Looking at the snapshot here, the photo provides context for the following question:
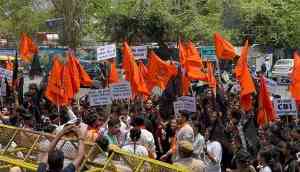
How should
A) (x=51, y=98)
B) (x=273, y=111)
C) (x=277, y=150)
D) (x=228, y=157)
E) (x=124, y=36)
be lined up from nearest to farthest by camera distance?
(x=277, y=150)
(x=228, y=157)
(x=273, y=111)
(x=51, y=98)
(x=124, y=36)

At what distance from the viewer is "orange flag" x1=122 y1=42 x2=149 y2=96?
44.5 feet

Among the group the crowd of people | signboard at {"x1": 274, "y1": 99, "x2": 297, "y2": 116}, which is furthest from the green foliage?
signboard at {"x1": 274, "y1": 99, "x2": 297, "y2": 116}

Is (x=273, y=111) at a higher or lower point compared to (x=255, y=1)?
lower

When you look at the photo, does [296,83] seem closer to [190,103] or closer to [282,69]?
[190,103]

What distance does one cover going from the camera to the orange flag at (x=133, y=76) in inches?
535

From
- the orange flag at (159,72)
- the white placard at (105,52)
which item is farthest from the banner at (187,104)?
the white placard at (105,52)

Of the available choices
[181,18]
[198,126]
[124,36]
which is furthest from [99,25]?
[198,126]

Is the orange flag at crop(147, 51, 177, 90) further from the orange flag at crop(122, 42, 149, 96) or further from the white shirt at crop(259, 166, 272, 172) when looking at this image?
the white shirt at crop(259, 166, 272, 172)

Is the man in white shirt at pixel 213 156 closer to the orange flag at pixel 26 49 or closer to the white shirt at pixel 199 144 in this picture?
the white shirt at pixel 199 144

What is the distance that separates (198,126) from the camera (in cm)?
952

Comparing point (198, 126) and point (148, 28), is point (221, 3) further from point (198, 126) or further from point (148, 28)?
point (198, 126)

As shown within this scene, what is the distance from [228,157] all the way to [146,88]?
4934 millimetres

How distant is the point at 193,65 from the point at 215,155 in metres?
6.08

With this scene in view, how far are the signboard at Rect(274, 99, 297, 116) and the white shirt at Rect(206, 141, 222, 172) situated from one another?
8.70ft
